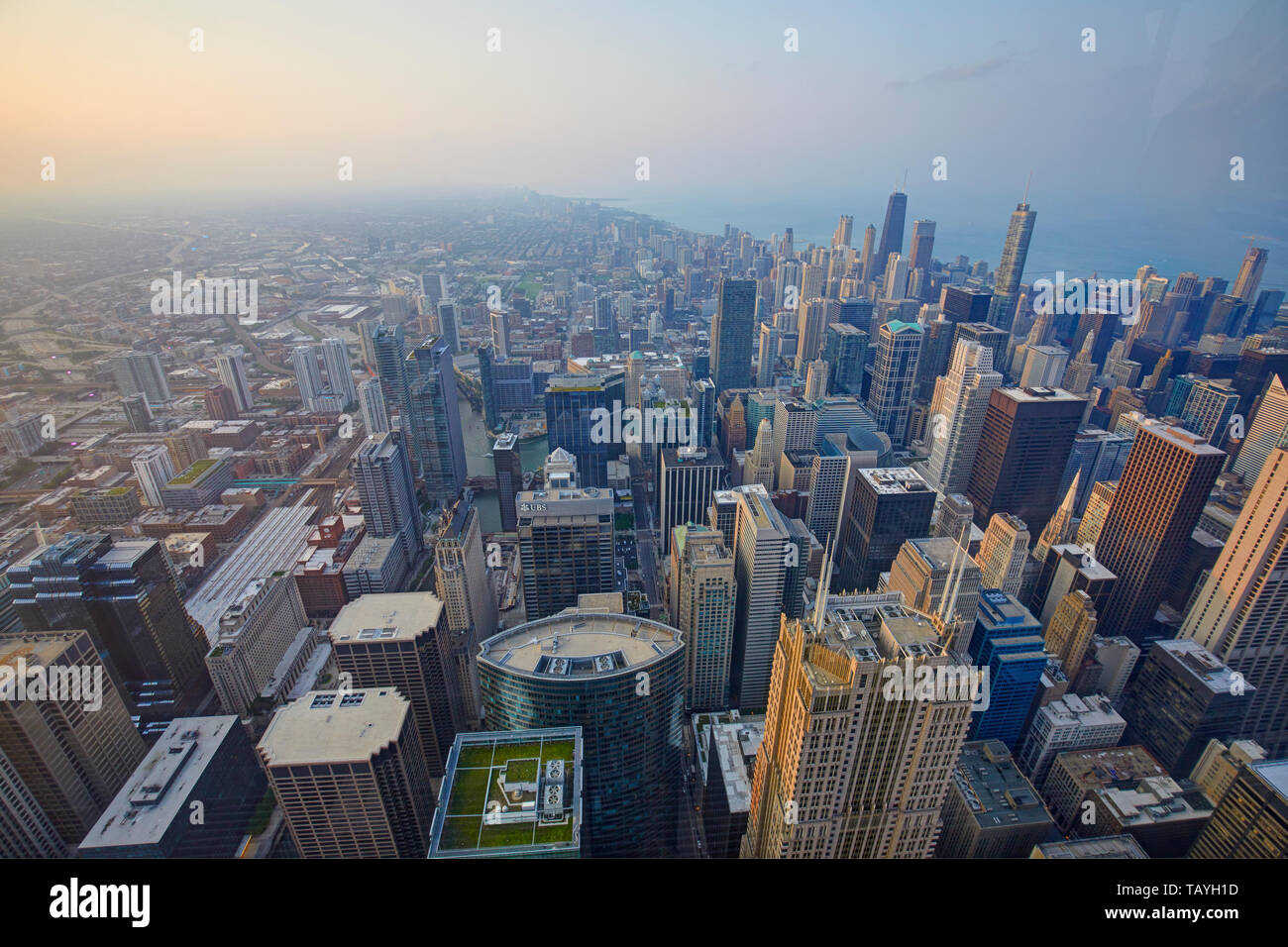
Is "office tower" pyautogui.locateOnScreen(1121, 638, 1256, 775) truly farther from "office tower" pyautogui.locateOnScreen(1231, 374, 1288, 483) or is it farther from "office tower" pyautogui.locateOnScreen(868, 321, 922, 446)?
"office tower" pyautogui.locateOnScreen(868, 321, 922, 446)

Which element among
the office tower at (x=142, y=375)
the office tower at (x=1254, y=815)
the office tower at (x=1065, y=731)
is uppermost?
the office tower at (x=142, y=375)

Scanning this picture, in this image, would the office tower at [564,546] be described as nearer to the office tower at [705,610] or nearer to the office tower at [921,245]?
the office tower at [705,610]

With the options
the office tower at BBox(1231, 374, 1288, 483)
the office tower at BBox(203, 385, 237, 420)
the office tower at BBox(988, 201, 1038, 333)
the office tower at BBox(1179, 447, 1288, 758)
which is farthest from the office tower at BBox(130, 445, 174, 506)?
the office tower at BBox(1231, 374, 1288, 483)

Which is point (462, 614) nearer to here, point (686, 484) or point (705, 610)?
point (705, 610)

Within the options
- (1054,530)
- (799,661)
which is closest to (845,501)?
(1054,530)

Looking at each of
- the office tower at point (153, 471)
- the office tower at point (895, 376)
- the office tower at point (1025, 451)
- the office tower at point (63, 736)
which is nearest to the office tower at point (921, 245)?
the office tower at point (895, 376)
